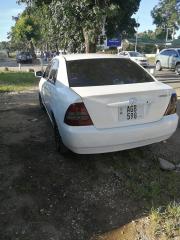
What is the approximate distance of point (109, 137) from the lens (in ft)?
14.2

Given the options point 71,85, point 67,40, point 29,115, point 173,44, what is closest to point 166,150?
point 71,85

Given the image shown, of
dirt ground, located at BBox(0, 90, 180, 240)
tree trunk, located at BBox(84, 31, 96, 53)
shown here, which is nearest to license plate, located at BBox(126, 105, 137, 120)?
dirt ground, located at BBox(0, 90, 180, 240)

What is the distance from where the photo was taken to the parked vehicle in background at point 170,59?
20.5m

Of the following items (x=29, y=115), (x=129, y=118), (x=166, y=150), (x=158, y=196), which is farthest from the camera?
(x=29, y=115)

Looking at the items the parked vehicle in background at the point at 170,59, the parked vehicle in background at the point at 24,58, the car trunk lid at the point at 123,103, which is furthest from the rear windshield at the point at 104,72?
the parked vehicle in background at the point at 24,58

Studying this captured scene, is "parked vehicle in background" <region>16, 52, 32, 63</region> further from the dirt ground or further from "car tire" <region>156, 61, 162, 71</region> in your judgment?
the dirt ground

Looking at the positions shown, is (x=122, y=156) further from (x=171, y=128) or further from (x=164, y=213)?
(x=164, y=213)

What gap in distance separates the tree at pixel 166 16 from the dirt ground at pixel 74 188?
96451 millimetres

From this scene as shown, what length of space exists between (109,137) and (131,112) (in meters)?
0.45

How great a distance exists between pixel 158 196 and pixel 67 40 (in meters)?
15.1

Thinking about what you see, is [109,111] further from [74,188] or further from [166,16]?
[166,16]

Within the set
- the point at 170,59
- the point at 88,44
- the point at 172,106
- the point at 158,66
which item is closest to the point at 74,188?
the point at 172,106

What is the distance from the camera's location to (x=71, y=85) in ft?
15.8

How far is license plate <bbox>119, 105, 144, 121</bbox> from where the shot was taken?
14.3ft
